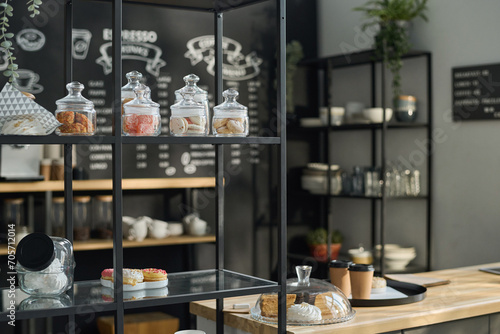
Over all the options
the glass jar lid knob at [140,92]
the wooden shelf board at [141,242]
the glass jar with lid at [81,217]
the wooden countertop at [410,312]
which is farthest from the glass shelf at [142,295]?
the glass jar with lid at [81,217]

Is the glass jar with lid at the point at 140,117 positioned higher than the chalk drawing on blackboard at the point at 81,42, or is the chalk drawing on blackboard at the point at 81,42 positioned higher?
the chalk drawing on blackboard at the point at 81,42

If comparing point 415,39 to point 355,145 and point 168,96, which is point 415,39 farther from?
point 168,96

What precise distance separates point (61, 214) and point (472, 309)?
9.32 feet

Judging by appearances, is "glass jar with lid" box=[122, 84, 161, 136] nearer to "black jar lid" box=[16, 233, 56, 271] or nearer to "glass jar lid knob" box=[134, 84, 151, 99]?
"glass jar lid knob" box=[134, 84, 151, 99]

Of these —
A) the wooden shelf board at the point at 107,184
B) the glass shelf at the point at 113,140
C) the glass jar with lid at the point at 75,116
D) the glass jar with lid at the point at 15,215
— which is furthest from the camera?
the glass jar with lid at the point at 15,215

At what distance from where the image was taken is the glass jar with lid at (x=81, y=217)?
4.39 meters

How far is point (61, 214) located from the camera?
14.5 feet

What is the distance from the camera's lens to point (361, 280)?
254 centimetres

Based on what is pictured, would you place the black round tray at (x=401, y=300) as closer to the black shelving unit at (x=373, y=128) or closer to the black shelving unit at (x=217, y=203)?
the black shelving unit at (x=217, y=203)

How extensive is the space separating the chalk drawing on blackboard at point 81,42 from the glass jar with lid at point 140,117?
307cm

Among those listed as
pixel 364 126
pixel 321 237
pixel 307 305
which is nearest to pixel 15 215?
pixel 321 237

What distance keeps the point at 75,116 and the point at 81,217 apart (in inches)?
112

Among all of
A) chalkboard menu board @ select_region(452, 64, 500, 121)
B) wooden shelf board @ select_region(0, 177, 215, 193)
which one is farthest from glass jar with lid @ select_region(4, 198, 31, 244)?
chalkboard menu board @ select_region(452, 64, 500, 121)

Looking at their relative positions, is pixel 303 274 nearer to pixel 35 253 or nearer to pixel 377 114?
pixel 35 253
